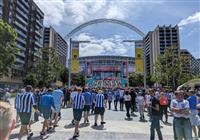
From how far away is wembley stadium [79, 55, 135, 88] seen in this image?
55747mm

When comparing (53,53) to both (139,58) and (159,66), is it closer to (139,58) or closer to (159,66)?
(159,66)

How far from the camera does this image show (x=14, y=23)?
86.4 meters


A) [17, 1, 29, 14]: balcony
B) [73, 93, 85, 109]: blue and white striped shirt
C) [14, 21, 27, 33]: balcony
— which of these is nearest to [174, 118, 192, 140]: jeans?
[73, 93, 85, 109]: blue and white striped shirt

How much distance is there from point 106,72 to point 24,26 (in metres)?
34.0

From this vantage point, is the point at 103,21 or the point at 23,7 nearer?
the point at 103,21

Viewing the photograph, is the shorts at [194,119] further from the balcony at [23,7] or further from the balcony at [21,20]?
the balcony at [23,7]

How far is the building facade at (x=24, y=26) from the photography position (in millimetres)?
83213

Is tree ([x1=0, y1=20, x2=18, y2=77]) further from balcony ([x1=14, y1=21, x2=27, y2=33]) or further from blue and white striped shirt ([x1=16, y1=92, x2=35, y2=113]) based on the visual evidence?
balcony ([x1=14, y1=21, x2=27, y2=33])

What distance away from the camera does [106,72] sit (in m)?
107

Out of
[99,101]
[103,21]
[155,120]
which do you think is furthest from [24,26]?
[155,120]

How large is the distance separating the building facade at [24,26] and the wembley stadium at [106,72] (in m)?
20.8

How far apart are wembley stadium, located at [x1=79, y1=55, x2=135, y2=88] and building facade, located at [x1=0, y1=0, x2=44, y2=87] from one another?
68.4 ft

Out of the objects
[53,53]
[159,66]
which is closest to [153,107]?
[159,66]

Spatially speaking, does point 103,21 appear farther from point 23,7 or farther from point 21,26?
point 23,7
